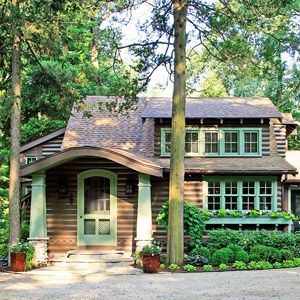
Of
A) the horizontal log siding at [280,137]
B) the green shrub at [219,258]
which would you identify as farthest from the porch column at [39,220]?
the horizontal log siding at [280,137]

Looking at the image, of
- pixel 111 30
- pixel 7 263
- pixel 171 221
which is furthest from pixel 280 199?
pixel 7 263

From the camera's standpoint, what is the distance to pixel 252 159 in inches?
689

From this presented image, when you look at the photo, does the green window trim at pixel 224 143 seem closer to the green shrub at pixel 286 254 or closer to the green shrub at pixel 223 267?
the green shrub at pixel 286 254

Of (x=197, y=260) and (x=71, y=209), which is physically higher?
(x=71, y=209)

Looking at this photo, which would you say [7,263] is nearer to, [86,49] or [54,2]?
[54,2]

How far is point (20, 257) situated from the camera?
12.9 meters

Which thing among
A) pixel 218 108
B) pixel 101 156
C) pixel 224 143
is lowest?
pixel 101 156

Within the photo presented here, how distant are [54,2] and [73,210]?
6339 millimetres

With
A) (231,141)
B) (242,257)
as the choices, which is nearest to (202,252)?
(242,257)

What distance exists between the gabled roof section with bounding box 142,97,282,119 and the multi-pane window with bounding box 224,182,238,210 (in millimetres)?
2366

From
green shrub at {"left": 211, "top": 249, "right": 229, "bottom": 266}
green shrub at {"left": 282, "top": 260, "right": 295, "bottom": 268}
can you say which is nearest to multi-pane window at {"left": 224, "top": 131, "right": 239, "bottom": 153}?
green shrub at {"left": 211, "top": 249, "right": 229, "bottom": 266}

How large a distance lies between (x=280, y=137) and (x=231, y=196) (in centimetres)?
343

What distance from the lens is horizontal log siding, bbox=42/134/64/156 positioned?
20.0m

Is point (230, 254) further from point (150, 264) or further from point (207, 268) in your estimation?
point (150, 264)
